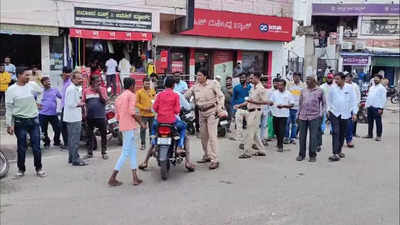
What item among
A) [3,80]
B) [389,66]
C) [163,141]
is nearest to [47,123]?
[163,141]

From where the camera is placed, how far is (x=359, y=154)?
29.6ft

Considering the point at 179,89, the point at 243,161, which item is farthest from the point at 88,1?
the point at 243,161

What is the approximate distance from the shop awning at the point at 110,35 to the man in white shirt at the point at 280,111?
8.61m

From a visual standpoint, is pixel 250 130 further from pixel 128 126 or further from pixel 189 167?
pixel 128 126

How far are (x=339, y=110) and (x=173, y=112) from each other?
12.6ft

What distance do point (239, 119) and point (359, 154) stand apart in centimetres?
282

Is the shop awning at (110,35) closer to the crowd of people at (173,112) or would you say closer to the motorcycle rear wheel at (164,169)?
the crowd of people at (173,112)

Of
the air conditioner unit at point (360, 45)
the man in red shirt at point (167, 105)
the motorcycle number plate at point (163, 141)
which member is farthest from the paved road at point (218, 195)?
the air conditioner unit at point (360, 45)

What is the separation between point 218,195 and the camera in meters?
5.83

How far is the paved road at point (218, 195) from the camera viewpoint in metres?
4.96

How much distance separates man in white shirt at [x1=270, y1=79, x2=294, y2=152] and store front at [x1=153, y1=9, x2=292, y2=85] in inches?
370

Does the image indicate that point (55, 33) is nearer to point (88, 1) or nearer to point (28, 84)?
point (88, 1)

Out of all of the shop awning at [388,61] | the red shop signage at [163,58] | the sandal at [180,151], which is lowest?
the sandal at [180,151]

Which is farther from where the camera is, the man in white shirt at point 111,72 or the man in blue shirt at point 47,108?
the man in white shirt at point 111,72
